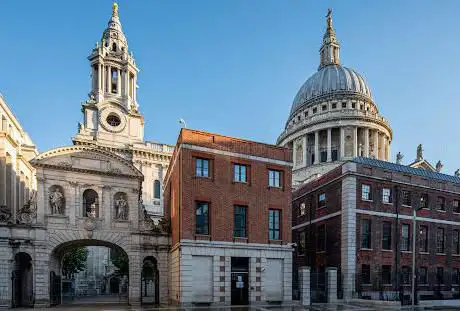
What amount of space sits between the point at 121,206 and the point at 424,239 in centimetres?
2988

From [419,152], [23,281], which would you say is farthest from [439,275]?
[419,152]

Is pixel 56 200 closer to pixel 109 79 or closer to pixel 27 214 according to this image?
pixel 27 214

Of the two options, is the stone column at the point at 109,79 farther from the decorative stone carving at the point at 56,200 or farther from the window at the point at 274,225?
the window at the point at 274,225

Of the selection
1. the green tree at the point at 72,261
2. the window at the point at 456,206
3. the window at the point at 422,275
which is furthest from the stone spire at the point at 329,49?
the green tree at the point at 72,261

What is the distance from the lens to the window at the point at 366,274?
3722cm

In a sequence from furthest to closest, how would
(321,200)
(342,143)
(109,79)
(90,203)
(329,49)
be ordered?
1. (329,49)
2. (342,143)
3. (109,79)
4. (321,200)
5. (90,203)

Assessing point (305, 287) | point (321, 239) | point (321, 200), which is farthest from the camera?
point (321, 200)

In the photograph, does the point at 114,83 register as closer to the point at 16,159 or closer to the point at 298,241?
the point at 16,159

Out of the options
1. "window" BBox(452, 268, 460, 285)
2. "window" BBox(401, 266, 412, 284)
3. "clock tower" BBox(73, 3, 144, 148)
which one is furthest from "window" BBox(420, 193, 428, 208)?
"clock tower" BBox(73, 3, 144, 148)

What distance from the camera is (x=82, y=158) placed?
33.6 metres

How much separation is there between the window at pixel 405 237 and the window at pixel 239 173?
18.3m

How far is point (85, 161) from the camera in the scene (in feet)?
111

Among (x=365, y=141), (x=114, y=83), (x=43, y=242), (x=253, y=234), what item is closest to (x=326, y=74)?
(x=365, y=141)

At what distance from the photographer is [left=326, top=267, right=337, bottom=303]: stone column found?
3472 centimetres
